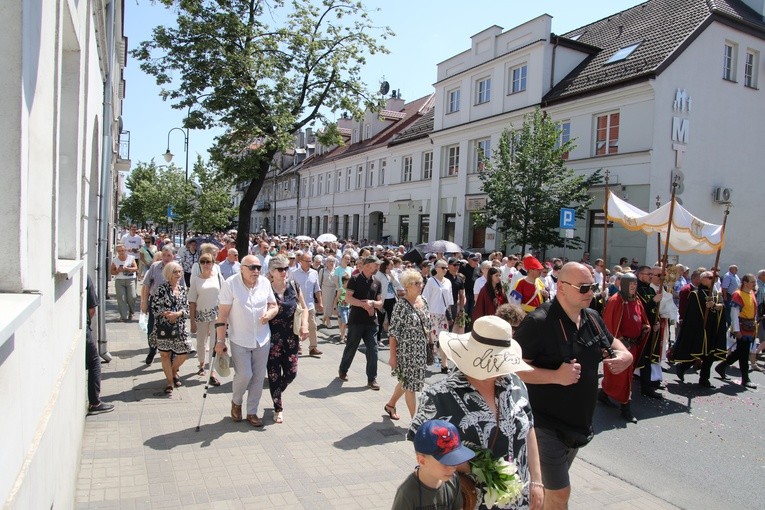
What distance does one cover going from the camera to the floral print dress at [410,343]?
6559 mm

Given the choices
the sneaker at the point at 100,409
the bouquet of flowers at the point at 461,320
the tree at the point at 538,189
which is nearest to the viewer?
the sneaker at the point at 100,409

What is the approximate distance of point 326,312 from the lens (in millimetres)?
13938

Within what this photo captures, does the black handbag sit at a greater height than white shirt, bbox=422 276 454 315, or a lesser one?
lesser

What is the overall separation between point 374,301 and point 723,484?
478cm

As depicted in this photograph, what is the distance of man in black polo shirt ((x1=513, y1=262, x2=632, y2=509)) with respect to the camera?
12.6ft

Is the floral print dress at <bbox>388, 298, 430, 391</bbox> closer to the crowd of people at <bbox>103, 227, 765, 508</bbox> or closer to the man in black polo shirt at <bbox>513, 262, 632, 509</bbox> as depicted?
the crowd of people at <bbox>103, 227, 765, 508</bbox>

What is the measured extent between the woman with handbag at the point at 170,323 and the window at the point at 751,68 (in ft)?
80.8

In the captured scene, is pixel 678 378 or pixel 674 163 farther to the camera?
pixel 674 163

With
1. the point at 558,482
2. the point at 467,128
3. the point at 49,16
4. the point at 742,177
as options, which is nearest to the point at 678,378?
the point at 558,482

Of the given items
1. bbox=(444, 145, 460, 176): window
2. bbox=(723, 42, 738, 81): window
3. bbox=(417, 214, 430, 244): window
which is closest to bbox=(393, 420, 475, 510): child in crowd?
bbox=(723, 42, 738, 81): window

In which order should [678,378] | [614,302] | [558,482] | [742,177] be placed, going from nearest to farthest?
[558,482] → [614,302] → [678,378] → [742,177]

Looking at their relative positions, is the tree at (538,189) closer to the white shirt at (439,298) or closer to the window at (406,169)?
the white shirt at (439,298)

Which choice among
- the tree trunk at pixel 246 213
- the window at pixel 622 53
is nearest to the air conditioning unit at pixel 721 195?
the window at pixel 622 53

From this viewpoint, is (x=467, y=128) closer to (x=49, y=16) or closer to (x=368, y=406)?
(x=368, y=406)
